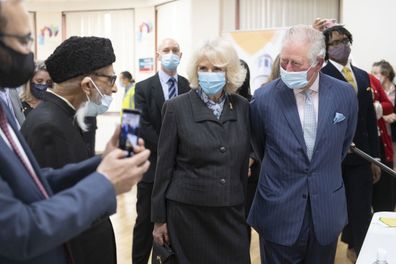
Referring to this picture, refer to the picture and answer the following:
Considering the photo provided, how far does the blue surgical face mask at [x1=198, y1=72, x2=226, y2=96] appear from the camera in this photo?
230 centimetres

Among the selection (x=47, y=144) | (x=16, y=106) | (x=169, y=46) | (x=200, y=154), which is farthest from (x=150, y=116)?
(x=47, y=144)

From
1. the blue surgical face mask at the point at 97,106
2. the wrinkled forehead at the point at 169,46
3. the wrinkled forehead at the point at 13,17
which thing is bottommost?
the blue surgical face mask at the point at 97,106

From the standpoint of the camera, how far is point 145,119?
347cm

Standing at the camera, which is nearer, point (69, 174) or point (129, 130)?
point (129, 130)

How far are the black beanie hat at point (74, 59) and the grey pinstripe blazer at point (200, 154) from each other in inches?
19.9

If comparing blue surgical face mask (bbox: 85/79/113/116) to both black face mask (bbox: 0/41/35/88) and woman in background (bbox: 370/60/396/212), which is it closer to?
black face mask (bbox: 0/41/35/88)

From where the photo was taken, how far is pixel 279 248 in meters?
→ 2.14

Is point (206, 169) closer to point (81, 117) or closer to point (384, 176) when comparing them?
point (81, 117)

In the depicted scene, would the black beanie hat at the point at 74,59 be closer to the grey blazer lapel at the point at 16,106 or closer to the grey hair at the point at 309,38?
the grey hair at the point at 309,38

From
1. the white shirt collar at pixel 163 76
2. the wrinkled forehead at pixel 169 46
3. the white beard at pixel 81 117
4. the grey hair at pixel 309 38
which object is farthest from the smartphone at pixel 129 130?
the wrinkled forehead at pixel 169 46

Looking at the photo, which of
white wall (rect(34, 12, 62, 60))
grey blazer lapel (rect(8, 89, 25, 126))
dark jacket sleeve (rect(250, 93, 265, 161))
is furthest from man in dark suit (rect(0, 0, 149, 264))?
white wall (rect(34, 12, 62, 60))

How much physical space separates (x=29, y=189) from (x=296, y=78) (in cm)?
134

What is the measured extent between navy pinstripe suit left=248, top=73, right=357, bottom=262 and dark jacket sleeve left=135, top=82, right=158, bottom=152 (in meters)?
1.37

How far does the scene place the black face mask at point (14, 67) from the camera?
1.10 metres
